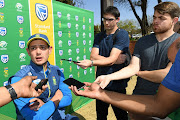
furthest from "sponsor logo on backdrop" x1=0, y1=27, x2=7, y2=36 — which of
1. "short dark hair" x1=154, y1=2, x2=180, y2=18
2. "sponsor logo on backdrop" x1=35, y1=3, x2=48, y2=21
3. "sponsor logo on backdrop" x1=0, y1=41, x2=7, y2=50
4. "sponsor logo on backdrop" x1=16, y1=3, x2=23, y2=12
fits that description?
"short dark hair" x1=154, y1=2, x2=180, y2=18

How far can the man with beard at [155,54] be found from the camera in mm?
1619

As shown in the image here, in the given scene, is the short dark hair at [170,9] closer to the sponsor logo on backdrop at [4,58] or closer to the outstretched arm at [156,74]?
the outstretched arm at [156,74]

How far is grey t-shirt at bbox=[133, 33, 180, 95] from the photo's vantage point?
166cm

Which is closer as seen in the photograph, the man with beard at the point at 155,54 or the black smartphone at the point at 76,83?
the black smartphone at the point at 76,83

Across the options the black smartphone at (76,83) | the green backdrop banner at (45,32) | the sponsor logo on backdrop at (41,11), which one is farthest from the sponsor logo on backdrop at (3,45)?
the black smartphone at (76,83)

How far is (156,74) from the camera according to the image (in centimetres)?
163

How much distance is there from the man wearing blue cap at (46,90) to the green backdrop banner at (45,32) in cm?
85

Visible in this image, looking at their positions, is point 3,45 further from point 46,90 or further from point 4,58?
point 46,90

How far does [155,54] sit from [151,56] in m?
0.05

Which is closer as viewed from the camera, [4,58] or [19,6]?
[4,58]

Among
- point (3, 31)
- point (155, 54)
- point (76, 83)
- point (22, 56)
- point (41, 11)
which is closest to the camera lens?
point (76, 83)

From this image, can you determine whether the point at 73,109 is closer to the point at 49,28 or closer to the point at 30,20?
the point at 49,28

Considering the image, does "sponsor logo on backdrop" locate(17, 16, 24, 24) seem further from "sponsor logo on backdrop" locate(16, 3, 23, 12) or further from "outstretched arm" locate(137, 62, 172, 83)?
"outstretched arm" locate(137, 62, 172, 83)

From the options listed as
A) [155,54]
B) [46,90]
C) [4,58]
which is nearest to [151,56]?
[155,54]
